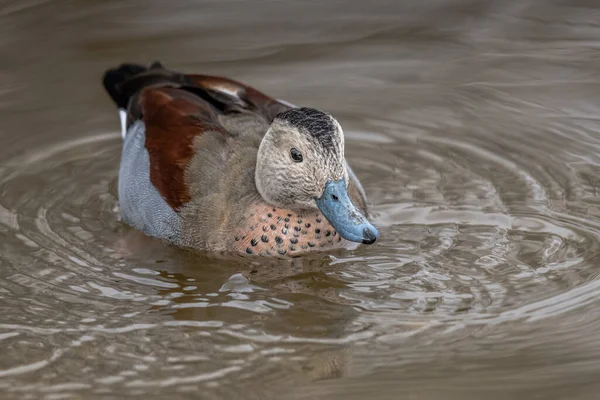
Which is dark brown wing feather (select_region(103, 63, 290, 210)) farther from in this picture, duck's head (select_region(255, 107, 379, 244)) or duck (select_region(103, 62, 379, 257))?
duck's head (select_region(255, 107, 379, 244))

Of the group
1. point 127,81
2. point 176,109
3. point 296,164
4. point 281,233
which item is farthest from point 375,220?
point 127,81

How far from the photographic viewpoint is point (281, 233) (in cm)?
730

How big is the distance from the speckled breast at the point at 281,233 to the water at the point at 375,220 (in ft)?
0.39

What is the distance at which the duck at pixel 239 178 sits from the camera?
690 cm

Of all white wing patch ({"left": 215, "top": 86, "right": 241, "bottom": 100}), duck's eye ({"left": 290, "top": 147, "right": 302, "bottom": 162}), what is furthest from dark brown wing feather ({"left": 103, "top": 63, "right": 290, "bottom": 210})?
duck's eye ({"left": 290, "top": 147, "right": 302, "bottom": 162})

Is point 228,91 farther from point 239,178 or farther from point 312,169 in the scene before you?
point 312,169

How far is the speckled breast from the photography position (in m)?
7.29

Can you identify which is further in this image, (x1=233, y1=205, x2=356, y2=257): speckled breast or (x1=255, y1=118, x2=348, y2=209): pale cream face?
(x1=233, y1=205, x2=356, y2=257): speckled breast

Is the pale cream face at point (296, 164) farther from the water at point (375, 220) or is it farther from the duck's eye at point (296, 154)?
the water at point (375, 220)

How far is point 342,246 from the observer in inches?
293

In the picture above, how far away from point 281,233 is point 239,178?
491 millimetres

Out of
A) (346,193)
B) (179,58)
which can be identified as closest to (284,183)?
(346,193)

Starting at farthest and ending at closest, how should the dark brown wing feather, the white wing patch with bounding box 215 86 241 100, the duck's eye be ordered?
the white wing patch with bounding box 215 86 241 100 → the dark brown wing feather → the duck's eye

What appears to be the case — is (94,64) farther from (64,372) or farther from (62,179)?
(64,372)
